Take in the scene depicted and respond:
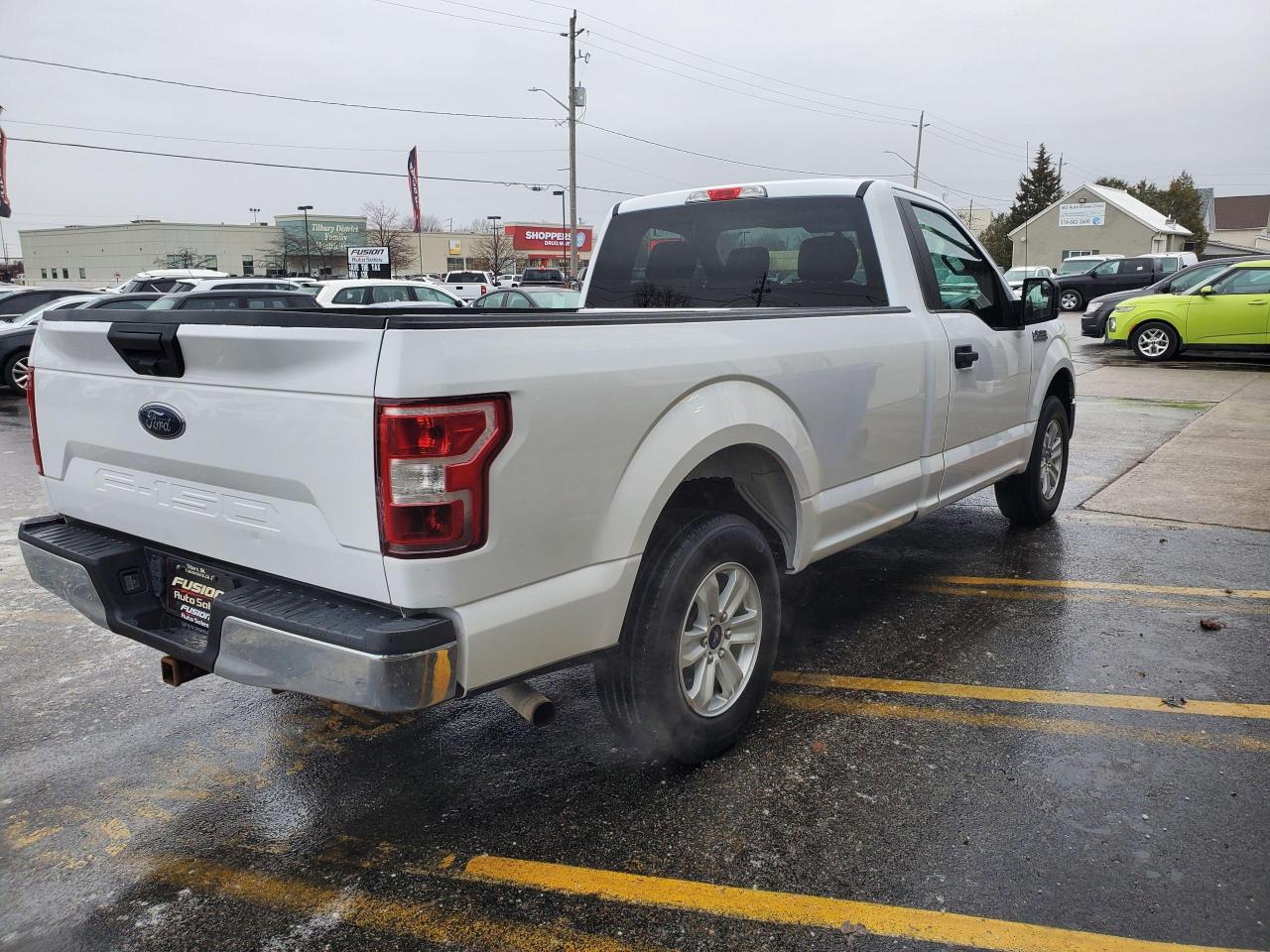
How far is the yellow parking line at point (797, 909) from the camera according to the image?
2.42 m

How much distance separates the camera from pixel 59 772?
3.36m

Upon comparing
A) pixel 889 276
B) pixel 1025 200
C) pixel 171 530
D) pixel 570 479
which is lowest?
pixel 171 530

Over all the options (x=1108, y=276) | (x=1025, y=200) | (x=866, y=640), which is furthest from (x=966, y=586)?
(x=1025, y=200)

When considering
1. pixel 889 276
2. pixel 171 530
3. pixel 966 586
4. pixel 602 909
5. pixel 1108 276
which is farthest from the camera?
pixel 1108 276

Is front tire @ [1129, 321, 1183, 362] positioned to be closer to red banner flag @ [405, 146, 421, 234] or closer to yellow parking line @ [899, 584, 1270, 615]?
yellow parking line @ [899, 584, 1270, 615]

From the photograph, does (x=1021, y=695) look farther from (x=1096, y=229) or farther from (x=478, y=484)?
(x=1096, y=229)

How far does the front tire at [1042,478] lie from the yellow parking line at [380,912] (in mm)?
4455

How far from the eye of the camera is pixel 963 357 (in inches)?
183

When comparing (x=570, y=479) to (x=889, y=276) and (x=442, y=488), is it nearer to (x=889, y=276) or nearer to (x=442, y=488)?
(x=442, y=488)

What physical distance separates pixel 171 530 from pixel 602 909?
1.68m

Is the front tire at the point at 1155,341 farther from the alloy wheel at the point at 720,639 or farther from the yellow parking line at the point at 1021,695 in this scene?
the alloy wheel at the point at 720,639

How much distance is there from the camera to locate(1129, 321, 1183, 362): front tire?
57.2 ft

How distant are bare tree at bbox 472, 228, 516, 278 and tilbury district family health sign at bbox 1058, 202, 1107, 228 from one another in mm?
44489

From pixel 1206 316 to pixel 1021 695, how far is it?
1600cm
